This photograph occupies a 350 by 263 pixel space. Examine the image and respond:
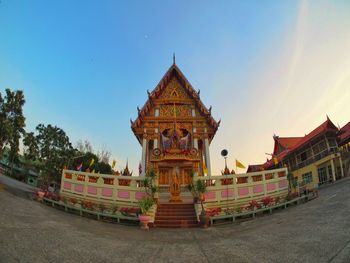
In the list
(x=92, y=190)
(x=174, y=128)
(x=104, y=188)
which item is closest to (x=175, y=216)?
(x=104, y=188)

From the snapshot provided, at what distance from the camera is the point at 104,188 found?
14430 mm

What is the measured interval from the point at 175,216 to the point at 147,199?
1.75 m

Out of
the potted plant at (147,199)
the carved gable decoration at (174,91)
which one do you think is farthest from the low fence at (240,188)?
the carved gable decoration at (174,91)

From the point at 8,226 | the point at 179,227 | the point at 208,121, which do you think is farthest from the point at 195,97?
the point at 8,226

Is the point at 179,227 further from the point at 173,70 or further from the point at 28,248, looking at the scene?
the point at 173,70

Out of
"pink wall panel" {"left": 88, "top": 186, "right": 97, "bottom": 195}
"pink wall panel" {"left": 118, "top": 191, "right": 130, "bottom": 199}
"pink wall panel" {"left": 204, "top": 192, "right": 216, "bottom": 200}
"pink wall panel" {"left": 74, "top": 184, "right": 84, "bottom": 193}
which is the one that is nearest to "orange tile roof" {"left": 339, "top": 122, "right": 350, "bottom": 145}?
"pink wall panel" {"left": 204, "top": 192, "right": 216, "bottom": 200}

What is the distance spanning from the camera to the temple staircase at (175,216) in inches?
464

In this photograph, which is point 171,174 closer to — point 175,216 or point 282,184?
point 175,216

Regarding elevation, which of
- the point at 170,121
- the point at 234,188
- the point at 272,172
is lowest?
the point at 234,188

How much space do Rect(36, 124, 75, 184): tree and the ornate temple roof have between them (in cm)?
1581

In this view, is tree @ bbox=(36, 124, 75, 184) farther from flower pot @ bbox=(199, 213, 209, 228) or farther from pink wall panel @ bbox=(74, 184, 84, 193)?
flower pot @ bbox=(199, 213, 209, 228)

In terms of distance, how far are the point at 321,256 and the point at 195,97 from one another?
17.3 metres

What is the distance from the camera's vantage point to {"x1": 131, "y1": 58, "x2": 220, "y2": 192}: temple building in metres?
17.7

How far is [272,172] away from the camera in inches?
599
